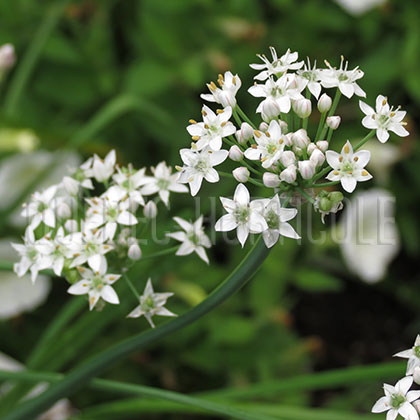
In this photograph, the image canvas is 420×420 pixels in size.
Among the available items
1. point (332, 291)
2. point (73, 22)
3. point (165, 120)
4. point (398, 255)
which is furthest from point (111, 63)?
point (398, 255)

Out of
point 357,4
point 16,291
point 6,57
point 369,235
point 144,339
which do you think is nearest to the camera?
point 144,339

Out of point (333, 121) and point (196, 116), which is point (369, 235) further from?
point (333, 121)

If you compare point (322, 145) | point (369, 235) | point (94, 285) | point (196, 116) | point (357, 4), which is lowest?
point (94, 285)

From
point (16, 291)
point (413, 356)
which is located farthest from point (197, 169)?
point (16, 291)

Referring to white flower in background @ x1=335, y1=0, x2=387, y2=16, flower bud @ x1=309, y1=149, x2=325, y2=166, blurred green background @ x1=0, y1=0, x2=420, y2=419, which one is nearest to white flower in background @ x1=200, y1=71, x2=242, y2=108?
flower bud @ x1=309, y1=149, x2=325, y2=166

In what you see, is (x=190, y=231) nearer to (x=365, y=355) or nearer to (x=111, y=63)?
(x=111, y=63)

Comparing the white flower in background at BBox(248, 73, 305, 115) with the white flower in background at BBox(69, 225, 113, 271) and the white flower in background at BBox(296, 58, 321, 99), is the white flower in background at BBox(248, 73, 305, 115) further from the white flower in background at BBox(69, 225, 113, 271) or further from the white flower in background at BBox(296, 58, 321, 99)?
the white flower in background at BBox(69, 225, 113, 271)

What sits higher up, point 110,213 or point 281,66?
point 281,66
